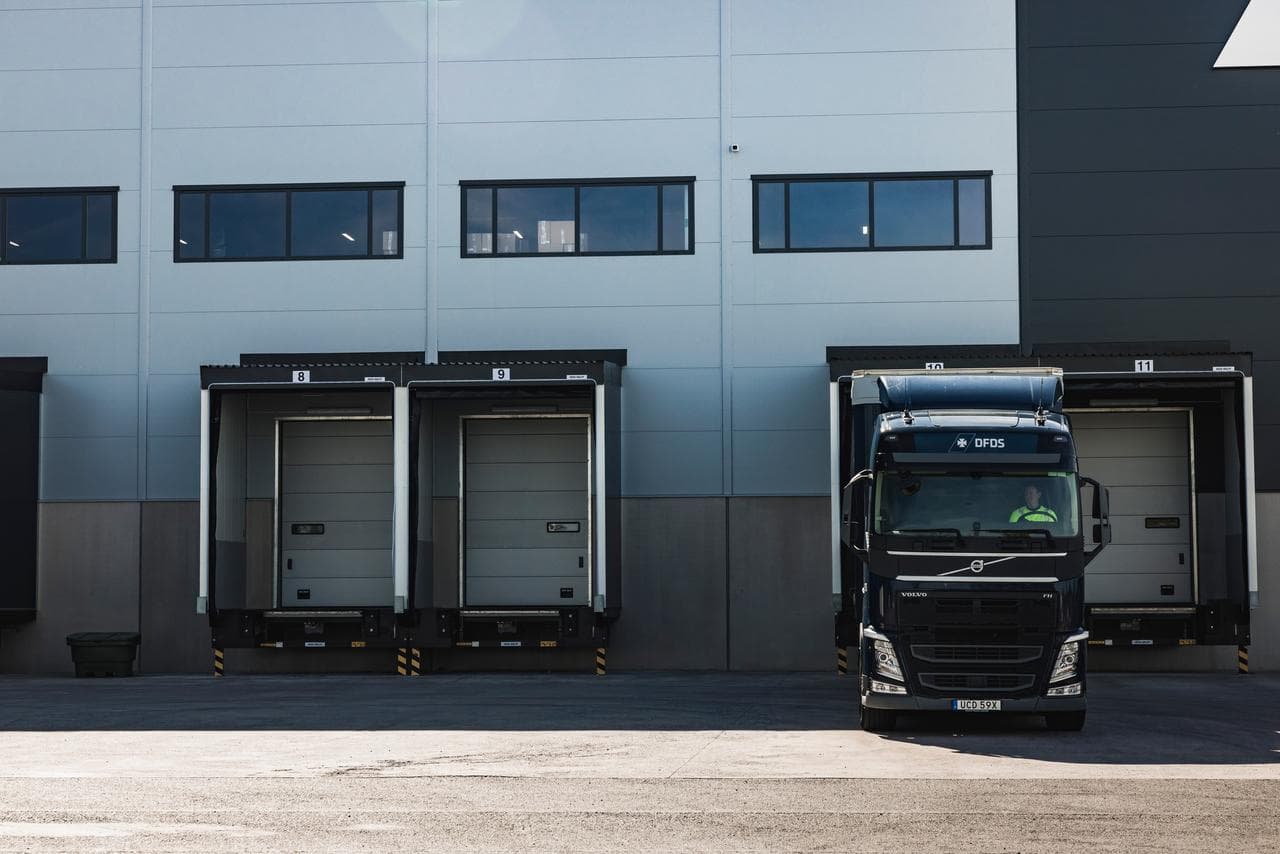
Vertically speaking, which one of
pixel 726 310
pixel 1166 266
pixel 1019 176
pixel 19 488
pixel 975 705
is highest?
pixel 1019 176

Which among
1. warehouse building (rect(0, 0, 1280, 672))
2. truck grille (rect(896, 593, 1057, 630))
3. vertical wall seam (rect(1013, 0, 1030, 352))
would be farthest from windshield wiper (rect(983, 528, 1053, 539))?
vertical wall seam (rect(1013, 0, 1030, 352))

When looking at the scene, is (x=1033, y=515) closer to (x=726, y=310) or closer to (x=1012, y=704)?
(x=1012, y=704)

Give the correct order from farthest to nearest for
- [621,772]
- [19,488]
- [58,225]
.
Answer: [58,225]
[19,488]
[621,772]

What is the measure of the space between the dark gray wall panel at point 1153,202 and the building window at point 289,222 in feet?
31.3

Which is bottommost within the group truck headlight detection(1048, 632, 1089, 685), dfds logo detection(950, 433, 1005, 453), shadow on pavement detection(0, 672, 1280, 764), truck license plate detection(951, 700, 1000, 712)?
shadow on pavement detection(0, 672, 1280, 764)

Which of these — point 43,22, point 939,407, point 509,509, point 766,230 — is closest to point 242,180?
point 43,22

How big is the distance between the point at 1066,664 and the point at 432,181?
42.4ft

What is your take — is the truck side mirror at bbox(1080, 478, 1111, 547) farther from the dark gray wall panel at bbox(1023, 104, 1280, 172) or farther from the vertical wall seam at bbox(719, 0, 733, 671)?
the dark gray wall panel at bbox(1023, 104, 1280, 172)

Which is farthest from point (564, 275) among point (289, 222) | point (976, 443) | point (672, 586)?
point (976, 443)

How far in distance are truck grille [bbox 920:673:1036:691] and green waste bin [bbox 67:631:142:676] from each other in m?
13.0

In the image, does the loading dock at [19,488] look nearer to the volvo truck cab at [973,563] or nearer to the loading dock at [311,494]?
the loading dock at [311,494]

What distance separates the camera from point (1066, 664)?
1513 cm

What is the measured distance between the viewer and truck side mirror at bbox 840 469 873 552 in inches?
628

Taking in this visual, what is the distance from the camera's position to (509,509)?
2383 cm
